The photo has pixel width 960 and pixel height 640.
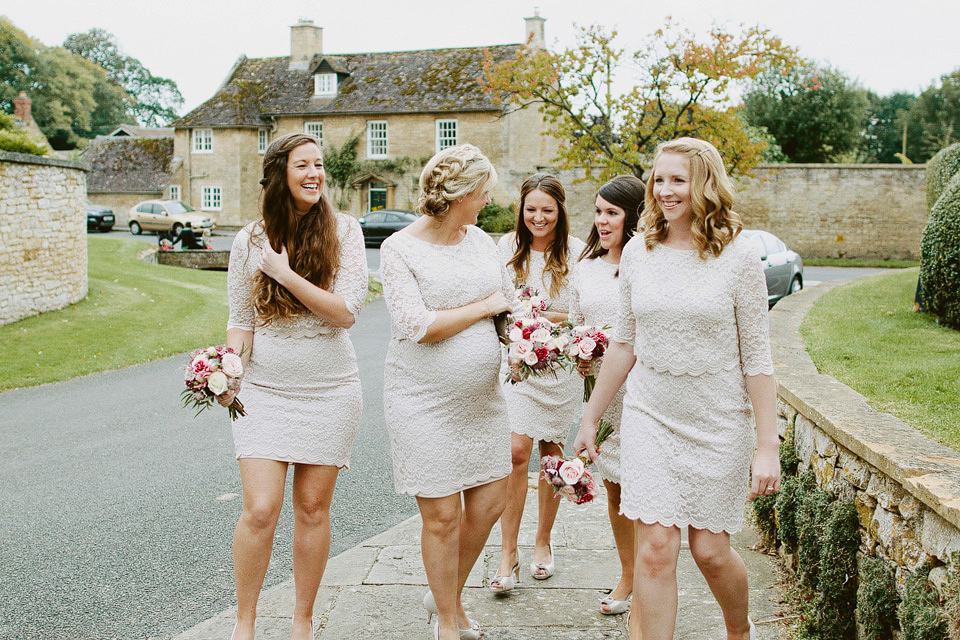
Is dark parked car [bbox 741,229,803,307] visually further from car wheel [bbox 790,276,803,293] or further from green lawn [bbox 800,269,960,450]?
green lawn [bbox 800,269,960,450]

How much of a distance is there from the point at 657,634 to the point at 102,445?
6.34 meters

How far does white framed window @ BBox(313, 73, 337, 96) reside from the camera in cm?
4191

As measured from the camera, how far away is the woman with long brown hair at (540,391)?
4.46 metres

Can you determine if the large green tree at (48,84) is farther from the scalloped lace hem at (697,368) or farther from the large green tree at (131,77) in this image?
the scalloped lace hem at (697,368)

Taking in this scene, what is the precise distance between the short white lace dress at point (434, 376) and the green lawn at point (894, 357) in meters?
2.10

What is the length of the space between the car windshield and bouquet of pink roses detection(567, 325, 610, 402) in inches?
1528

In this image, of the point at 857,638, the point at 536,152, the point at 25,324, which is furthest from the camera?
the point at 536,152

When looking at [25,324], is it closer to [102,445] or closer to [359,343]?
[359,343]

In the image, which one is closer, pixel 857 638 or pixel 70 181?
pixel 857 638

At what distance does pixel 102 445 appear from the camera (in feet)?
25.8

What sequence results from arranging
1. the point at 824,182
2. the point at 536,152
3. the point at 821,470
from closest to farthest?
the point at 821,470
the point at 824,182
the point at 536,152

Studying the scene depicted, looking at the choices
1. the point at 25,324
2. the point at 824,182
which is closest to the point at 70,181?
the point at 25,324

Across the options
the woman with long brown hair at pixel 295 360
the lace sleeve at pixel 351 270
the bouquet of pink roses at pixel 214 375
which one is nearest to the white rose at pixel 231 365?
the bouquet of pink roses at pixel 214 375

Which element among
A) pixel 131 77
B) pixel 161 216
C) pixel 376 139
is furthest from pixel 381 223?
pixel 131 77
